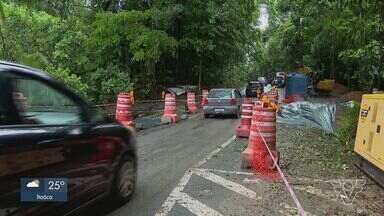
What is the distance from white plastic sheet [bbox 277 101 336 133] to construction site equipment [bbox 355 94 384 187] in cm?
881

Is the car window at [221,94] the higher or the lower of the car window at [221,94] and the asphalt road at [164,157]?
the higher

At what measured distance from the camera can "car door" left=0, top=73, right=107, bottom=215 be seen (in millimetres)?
5035

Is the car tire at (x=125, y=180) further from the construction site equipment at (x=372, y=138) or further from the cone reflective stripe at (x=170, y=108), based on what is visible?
the cone reflective stripe at (x=170, y=108)

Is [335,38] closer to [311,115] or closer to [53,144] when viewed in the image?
[311,115]

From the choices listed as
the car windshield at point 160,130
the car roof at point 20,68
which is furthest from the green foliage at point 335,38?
the car roof at point 20,68

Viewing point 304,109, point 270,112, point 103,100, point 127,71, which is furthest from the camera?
point 127,71

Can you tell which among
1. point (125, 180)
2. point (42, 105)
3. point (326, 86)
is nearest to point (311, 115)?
point (125, 180)

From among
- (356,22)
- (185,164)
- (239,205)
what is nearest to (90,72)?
(356,22)

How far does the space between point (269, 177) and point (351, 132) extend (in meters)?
6.17

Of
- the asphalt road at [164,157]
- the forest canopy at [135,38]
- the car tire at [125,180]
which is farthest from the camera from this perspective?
the forest canopy at [135,38]

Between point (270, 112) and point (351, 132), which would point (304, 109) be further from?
point (270, 112)

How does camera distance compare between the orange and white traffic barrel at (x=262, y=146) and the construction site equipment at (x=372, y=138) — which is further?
the orange and white traffic barrel at (x=262, y=146)

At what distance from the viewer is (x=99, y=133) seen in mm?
6738

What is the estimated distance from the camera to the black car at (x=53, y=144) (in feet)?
16.7
